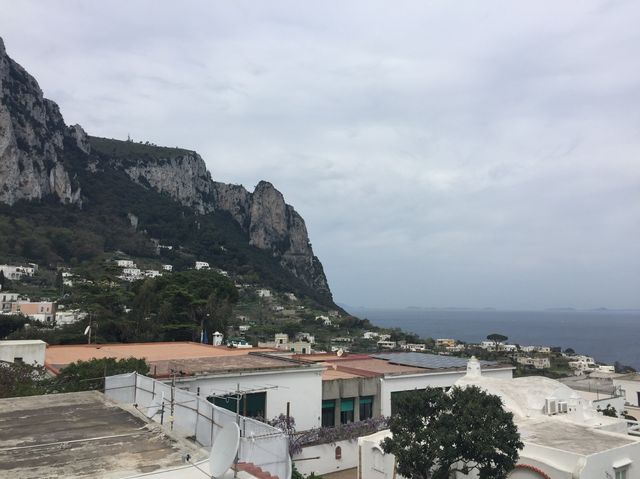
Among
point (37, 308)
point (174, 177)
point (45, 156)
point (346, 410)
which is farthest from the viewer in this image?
point (174, 177)

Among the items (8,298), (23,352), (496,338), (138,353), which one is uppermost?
(8,298)

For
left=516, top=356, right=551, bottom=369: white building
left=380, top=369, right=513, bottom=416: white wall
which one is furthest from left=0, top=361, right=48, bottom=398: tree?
left=516, top=356, right=551, bottom=369: white building

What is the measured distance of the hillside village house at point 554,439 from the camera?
15.2 metres

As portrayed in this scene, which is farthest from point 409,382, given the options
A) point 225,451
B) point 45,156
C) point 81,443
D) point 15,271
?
point 45,156

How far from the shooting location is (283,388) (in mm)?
21000

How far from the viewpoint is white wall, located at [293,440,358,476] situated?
66.9ft

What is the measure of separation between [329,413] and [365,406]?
2023 mm

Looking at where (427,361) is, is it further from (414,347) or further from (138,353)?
(414,347)

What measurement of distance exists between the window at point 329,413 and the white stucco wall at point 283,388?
1.26 meters

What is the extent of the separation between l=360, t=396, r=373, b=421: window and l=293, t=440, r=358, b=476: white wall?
93.0 inches

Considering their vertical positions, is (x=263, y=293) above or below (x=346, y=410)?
above

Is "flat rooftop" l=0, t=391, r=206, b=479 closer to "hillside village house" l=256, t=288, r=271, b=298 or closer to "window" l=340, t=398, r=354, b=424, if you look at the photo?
"window" l=340, t=398, r=354, b=424

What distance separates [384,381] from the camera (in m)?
24.7

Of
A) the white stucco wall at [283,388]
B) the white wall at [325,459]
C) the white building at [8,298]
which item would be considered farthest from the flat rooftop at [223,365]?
the white building at [8,298]
